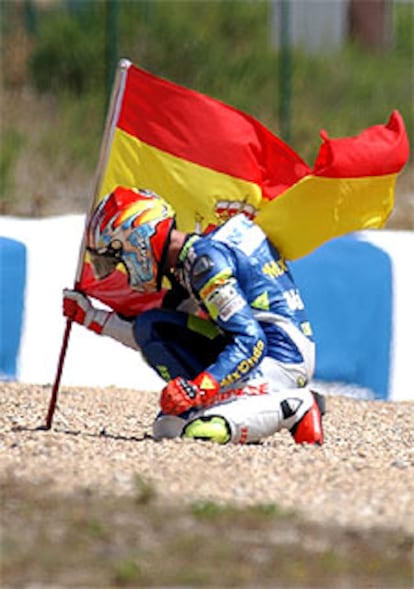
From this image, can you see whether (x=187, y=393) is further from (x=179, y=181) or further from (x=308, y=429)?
(x=179, y=181)

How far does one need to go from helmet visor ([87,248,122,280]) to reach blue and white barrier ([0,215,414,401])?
1.97 m

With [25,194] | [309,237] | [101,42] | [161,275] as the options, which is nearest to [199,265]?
[161,275]

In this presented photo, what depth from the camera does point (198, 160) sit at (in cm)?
781

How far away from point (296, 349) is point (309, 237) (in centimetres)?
51

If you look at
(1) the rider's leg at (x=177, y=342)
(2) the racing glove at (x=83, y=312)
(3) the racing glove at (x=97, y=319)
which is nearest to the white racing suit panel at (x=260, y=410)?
(1) the rider's leg at (x=177, y=342)

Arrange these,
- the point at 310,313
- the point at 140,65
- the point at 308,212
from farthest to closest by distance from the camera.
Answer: the point at 140,65, the point at 310,313, the point at 308,212

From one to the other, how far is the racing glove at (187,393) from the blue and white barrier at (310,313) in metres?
2.50

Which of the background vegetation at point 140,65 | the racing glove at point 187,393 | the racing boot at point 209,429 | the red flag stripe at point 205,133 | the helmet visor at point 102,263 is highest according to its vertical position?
the red flag stripe at point 205,133

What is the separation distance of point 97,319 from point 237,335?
77 cm

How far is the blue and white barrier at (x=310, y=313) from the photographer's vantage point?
9.09 metres

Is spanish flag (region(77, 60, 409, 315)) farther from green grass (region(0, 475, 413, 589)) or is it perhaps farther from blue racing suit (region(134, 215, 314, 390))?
green grass (region(0, 475, 413, 589))

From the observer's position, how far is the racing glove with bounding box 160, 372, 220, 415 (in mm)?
6602

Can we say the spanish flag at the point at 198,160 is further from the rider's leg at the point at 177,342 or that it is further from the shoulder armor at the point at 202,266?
the shoulder armor at the point at 202,266

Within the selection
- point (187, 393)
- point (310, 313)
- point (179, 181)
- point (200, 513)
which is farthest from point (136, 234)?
point (310, 313)
